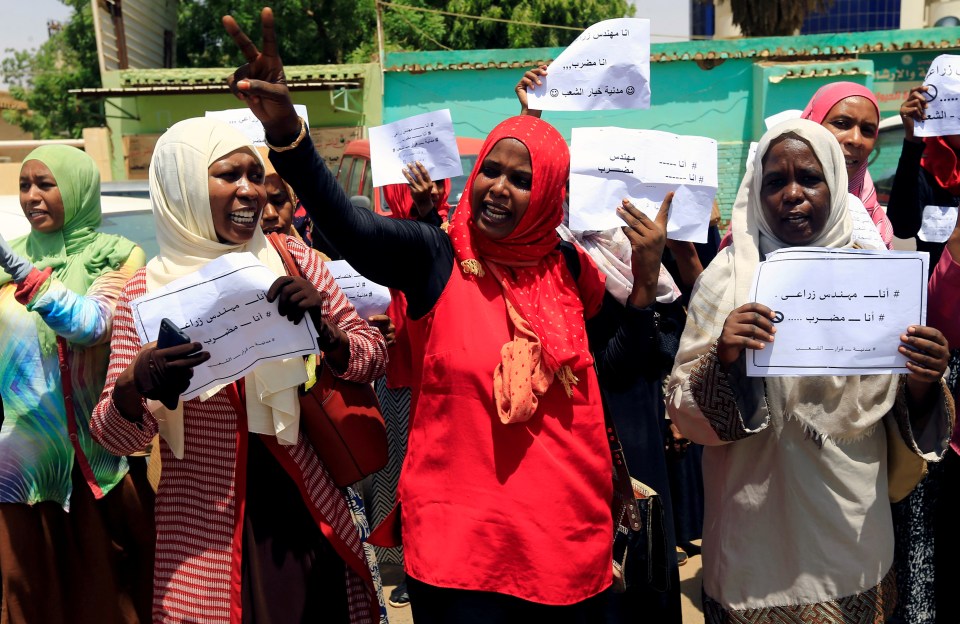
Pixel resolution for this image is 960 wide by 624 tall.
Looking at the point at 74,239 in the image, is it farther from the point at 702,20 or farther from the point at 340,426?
the point at 702,20

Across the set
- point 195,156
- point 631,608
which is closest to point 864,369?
point 631,608

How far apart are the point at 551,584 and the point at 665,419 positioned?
153 centimetres

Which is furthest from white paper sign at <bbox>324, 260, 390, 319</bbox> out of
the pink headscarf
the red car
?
the red car

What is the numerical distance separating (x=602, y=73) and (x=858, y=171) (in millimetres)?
1051

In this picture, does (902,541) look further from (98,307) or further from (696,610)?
(98,307)

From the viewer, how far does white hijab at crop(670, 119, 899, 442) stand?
8.32 ft

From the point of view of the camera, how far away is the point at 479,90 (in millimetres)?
15125

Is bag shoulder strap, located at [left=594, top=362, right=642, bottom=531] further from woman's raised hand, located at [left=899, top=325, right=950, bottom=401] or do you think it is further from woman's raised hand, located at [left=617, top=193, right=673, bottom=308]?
woman's raised hand, located at [left=899, top=325, right=950, bottom=401]

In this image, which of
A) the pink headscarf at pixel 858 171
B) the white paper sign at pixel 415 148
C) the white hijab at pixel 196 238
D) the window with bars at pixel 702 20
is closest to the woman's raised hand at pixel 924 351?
the pink headscarf at pixel 858 171

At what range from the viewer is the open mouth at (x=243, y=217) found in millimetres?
2508

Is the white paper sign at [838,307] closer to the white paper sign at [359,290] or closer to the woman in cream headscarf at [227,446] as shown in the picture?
the woman in cream headscarf at [227,446]

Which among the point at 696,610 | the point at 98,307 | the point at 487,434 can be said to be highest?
the point at 98,307

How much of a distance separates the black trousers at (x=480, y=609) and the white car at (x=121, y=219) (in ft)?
12.0

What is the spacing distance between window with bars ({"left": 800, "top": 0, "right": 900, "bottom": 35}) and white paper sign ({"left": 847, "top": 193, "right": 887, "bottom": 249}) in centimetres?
2814
